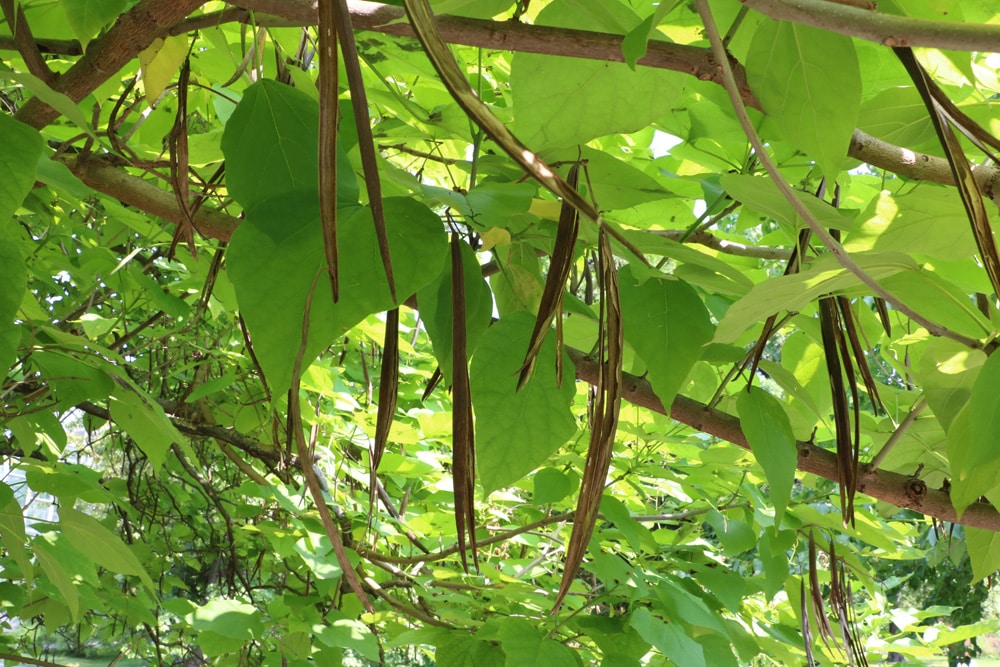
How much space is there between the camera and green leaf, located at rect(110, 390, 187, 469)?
2.17 feet

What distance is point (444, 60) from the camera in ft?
0.48

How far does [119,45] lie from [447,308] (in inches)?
7.5

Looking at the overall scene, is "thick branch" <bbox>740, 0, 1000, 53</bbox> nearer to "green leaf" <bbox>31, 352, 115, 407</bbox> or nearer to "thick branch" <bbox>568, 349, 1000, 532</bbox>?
"thick branch" <bbox>568, 349, 1000, 532</bbox>

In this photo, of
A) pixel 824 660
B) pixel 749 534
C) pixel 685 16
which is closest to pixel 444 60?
pixel 685 16

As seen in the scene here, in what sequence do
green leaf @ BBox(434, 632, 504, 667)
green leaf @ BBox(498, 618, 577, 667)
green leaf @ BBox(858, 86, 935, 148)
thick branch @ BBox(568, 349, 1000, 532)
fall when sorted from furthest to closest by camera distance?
green leaf @ BBox(434, 632, 504, 667) < green leaf @ BBox(498, 618, 577, 667) < thick branch @ BBox(568, 349, 1000, 532) < green leaf @ BBox(858, 86, 935, 148)

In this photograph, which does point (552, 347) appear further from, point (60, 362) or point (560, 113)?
point (60, 362)

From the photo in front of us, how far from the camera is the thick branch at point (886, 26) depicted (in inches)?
5.7

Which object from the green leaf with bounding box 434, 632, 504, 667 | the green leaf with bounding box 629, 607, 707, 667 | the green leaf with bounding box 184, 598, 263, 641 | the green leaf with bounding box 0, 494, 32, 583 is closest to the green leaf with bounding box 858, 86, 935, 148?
the green leaf with bounding box 629, 607, 707, 667

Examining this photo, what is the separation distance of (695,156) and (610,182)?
0.18m

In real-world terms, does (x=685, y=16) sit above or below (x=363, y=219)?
above

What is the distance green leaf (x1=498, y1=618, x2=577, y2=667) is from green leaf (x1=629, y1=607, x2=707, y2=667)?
64 mm

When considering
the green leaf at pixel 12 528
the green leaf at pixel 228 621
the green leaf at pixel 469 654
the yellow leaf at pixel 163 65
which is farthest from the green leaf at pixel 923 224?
the green leaf at pixel 228 621

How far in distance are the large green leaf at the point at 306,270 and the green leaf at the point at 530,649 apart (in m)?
0.48

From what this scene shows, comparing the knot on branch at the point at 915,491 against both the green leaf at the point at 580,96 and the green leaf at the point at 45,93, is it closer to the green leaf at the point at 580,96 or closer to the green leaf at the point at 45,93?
the green leaf at the point at 580,96
